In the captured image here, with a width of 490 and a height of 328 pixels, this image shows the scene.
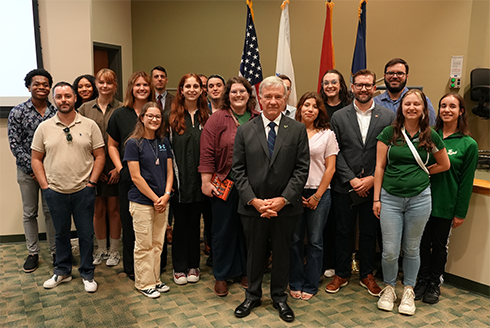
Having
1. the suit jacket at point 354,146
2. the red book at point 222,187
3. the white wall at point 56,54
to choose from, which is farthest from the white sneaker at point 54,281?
the suit jacket at point 354,146

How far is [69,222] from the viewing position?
3.11 metres

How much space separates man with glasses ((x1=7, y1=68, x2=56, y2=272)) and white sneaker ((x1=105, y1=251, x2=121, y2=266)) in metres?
0.62

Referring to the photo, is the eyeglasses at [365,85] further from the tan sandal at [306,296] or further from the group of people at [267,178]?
the tan sandal at [306,296]

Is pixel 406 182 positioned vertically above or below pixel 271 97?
below

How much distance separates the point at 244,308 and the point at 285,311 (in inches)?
11.1

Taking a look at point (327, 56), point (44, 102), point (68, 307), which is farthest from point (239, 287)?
point (327, 56)

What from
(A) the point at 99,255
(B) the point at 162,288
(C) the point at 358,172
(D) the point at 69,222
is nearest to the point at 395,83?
(C) the point at 358,172

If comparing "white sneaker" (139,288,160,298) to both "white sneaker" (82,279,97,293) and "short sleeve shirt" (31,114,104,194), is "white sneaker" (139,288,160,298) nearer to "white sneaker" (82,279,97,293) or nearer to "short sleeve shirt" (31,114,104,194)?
"white sneaker" (82,279,97,293)

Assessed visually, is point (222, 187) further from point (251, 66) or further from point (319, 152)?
point (251, 66)

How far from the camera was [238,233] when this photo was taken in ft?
10.3

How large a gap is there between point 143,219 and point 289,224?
1.08 meters

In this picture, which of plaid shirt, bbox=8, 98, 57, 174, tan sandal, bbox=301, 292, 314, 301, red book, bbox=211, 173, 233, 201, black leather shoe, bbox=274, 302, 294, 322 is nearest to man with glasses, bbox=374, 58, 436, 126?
red book, bbox=211, 173, 233, 201

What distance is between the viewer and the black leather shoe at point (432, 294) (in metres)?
2.96

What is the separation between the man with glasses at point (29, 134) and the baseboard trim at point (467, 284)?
3500 mm
